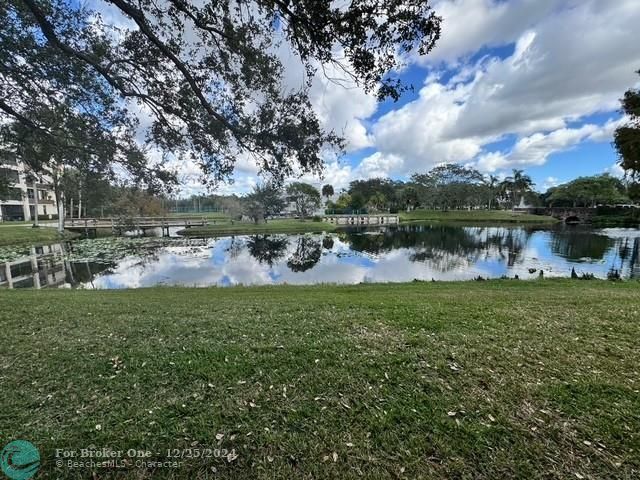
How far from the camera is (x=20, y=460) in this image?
84.7 inches

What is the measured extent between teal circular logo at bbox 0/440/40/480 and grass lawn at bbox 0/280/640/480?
0.21 feet

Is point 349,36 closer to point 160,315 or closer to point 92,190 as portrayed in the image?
point 160,315

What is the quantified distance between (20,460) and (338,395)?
2.50 m

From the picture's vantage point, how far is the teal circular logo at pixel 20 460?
2062mm

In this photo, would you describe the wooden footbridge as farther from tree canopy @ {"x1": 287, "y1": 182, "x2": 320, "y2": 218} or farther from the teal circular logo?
the teal circular logo

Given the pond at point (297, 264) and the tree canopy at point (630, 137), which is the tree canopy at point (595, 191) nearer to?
the pond at point (297, 264)

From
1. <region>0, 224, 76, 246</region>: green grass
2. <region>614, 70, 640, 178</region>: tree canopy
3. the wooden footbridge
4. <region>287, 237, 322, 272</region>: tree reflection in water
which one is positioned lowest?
<region>287, 237, 322, 272</region>: tree reflection in water

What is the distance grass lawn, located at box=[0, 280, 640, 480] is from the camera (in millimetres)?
2176

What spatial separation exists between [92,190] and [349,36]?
6.74m

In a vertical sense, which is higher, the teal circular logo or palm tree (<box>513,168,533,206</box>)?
palm tree (<box>513,168,533,206</box>)

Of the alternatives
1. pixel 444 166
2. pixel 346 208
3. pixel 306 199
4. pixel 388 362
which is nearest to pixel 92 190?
pixel 388 362

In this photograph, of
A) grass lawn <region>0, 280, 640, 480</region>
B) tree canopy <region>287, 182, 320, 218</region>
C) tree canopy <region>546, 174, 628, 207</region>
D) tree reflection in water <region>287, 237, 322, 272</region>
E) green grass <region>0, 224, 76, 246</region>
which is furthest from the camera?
tree canopy <region>287, 182, 320, 218</region>

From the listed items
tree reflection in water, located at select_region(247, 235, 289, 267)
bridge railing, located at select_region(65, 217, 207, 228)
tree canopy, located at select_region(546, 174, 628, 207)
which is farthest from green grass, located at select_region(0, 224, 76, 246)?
tree canopy, located at select_region(546, 174, 628, 207)

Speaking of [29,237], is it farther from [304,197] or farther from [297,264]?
[304,197]
